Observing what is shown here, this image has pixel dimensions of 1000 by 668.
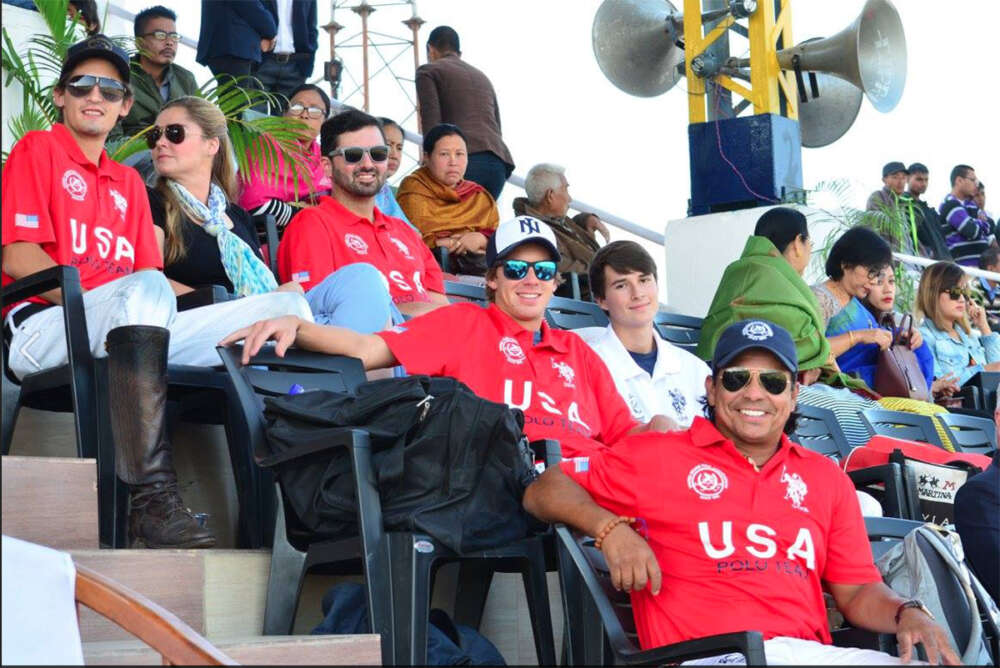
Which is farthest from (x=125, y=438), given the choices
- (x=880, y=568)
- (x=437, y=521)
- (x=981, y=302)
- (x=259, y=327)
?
(x=981, y=302)

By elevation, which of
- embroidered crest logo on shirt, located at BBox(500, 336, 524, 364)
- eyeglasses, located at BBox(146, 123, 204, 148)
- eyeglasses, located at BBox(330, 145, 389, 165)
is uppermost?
eyeglasses, located at BBox(146, 123, 204, 148)

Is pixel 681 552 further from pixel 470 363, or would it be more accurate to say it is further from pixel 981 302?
pixel 981 302

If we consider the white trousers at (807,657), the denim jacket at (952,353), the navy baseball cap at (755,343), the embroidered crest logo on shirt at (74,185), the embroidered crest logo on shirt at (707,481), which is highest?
the embroidered crest logo on shirt at (74,185)

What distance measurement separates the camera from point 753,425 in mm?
3525

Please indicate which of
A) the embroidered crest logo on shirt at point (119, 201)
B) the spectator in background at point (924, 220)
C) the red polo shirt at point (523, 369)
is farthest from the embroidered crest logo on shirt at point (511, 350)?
the spectator in background at point (924, 220)

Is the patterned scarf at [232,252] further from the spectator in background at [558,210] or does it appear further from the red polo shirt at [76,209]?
the spectator in background at [558,210]

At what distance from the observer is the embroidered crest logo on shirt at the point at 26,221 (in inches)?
161

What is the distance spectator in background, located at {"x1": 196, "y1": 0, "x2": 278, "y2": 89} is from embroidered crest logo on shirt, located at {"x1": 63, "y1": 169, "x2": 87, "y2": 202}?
13.0 ft

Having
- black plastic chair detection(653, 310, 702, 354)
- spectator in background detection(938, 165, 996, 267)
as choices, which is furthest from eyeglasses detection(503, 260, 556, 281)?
spectator in background detection(938, 165, 996, 267)

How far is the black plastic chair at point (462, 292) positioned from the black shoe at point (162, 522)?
8.97 feet

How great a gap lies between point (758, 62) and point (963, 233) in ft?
11.8

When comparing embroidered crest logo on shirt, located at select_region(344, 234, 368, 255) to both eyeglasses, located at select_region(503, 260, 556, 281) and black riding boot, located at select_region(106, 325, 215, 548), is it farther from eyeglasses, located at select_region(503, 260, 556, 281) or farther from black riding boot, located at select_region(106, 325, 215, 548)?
black riding boot, located at select_region(106, 325, 215, 548)

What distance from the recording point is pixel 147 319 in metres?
3.84

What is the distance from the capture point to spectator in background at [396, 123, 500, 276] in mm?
7562
